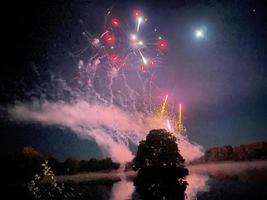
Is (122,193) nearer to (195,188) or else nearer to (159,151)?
(195,188)

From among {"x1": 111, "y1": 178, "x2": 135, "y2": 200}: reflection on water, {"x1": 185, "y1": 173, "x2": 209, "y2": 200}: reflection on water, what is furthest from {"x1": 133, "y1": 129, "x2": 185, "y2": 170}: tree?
{"x1": 185, "y1": 173, "x2": 209, "y2": 200}: reflection on water

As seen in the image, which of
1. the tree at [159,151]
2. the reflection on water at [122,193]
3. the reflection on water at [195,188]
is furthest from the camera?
the tree at [159,151]

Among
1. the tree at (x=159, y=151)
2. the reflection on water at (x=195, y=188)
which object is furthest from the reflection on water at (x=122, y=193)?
the tree at (x=159, y=151)

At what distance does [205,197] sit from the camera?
163 ft

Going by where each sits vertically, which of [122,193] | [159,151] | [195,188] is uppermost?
[159,151]

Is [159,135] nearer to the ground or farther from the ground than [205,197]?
farther from the ground

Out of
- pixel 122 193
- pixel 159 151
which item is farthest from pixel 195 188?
pixel 159 151

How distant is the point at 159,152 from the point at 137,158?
29.2 ft

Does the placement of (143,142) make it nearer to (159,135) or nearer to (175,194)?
(159,135)

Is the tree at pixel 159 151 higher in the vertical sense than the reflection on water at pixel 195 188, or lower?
higher

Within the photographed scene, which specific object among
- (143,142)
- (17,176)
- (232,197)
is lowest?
(232,197)

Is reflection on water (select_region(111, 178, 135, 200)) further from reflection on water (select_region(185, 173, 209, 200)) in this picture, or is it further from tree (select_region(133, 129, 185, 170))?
tree (select_region(133, 129, 185, 170))

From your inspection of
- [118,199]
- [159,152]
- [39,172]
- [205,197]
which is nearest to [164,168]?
[159,152]

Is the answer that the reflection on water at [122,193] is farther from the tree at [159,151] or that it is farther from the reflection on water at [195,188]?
the tree at [159,151]
